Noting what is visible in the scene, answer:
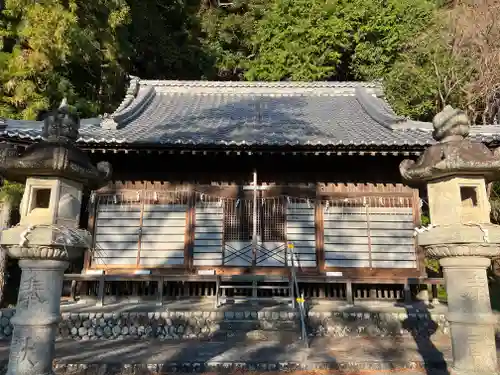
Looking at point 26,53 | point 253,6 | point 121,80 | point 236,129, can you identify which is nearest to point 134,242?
point 236,129

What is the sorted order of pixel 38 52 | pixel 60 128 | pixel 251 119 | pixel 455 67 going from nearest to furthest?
pixel 60 128, pixel 38 52, pixel 251 119, pixel 455 67

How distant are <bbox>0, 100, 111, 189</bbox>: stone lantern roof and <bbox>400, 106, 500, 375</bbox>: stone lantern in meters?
3.82

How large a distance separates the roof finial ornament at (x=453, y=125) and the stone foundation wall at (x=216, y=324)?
4535 mm

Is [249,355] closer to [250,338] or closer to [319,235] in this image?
[250,338]

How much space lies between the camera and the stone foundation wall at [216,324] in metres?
7.20

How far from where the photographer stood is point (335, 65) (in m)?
19.5

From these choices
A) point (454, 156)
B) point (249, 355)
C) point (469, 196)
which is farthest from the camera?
point (249, 355)

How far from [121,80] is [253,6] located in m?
10.9

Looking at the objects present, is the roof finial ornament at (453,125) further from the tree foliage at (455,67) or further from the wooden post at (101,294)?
the tree foliage at (455,67)

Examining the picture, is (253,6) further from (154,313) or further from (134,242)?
(154,313)

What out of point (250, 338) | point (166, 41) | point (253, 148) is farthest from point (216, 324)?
point (166, 41)

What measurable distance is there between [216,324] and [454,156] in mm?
5316

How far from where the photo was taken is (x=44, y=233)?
3922mm

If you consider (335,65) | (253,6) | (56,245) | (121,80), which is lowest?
(56,245)
